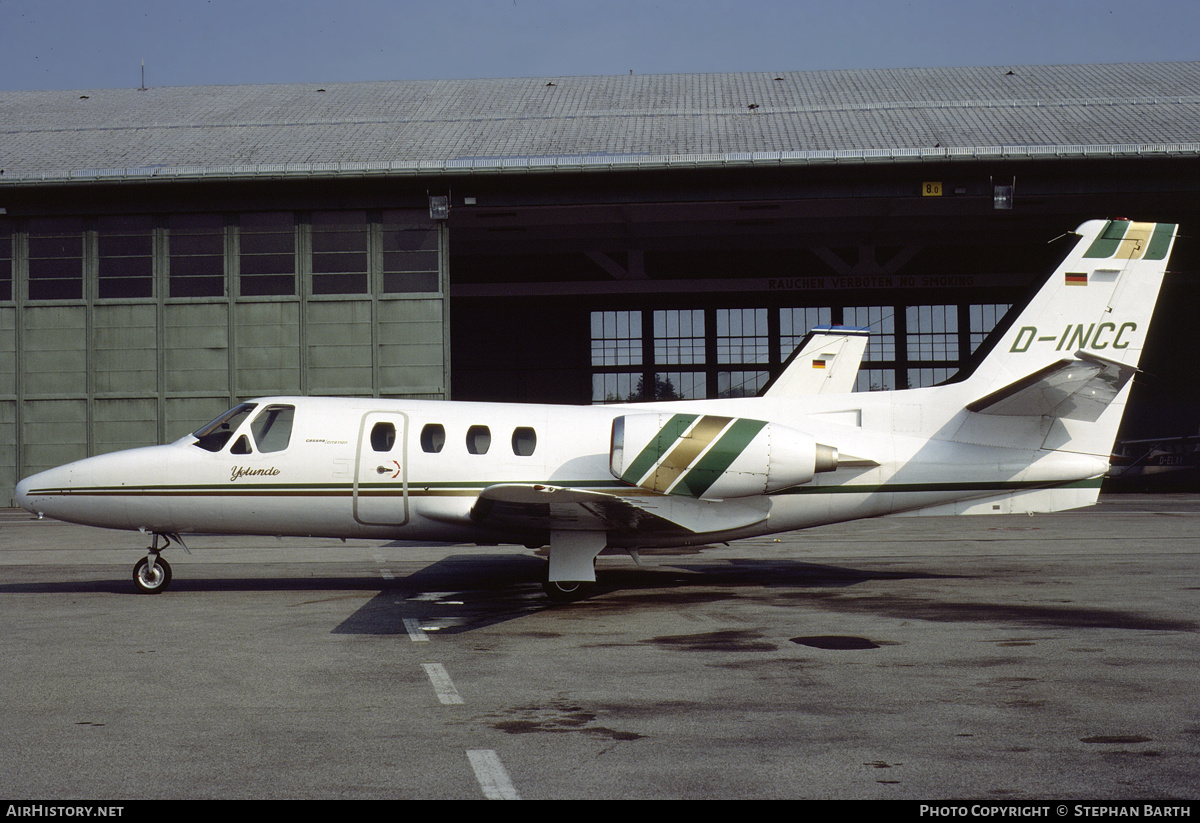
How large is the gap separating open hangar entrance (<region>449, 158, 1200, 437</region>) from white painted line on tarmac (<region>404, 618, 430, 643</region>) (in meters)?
18.9

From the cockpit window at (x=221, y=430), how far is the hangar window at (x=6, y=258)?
18.9 metres

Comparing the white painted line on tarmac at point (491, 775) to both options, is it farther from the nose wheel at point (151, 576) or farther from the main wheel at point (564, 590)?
the nose wheel at point (151, 576)

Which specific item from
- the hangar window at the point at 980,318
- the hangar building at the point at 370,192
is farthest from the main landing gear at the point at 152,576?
the hangar window at the point at 980,318

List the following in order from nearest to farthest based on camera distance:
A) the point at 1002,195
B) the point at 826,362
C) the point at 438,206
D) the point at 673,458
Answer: the point at 673,458
the point at 826,362
the point at 1002,195
the point at 438,206

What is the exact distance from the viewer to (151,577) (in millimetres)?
14172

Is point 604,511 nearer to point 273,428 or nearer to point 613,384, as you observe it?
point 273,428

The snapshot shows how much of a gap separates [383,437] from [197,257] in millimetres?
17536

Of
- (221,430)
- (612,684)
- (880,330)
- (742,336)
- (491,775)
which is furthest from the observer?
(742,336)

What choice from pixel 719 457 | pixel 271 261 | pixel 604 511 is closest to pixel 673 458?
pixel 719 457

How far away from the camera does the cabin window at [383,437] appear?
14148 millimetres

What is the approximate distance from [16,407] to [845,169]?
2468 cm

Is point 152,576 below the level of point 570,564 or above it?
below

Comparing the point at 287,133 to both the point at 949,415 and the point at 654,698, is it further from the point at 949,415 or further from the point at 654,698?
the point at 654,698
